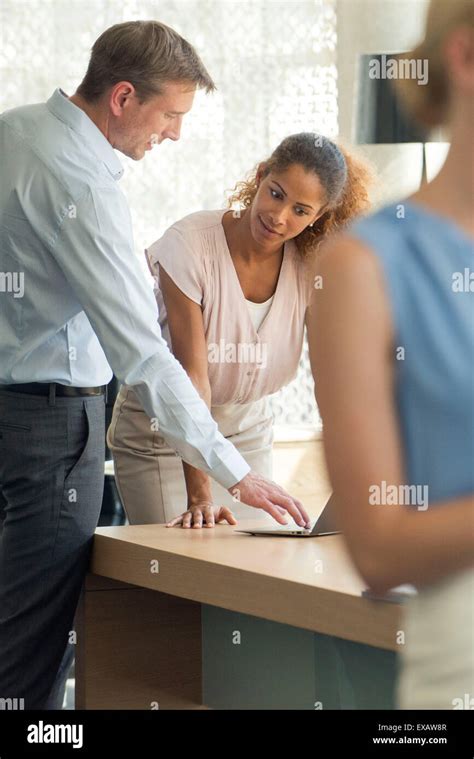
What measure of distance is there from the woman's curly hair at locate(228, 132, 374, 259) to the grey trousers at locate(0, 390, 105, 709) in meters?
0.64

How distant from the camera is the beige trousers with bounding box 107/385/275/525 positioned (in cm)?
202

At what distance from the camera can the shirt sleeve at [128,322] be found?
161 centimetres

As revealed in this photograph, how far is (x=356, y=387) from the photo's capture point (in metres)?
0.49

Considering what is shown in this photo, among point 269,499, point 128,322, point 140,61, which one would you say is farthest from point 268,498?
point 140,61

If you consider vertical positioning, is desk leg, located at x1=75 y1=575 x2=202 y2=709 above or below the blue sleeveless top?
below

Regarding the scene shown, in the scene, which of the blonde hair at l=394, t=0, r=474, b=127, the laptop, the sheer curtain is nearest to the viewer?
the blonde hair at l=394, t=0, r=474, b=127

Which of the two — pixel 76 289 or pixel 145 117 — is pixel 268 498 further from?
pixel 145 117

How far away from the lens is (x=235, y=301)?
2.02 metres

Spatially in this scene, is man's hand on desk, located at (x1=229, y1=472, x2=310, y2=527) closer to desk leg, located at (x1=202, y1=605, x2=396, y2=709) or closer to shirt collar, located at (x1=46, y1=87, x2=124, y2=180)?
desk leg, located at (x1=202, y1=605, x2=396, y2=709)

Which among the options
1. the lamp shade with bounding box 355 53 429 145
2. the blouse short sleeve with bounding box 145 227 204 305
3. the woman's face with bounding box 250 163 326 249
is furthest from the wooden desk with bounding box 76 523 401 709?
the lamp shade with bounding box 355 53 429 145
